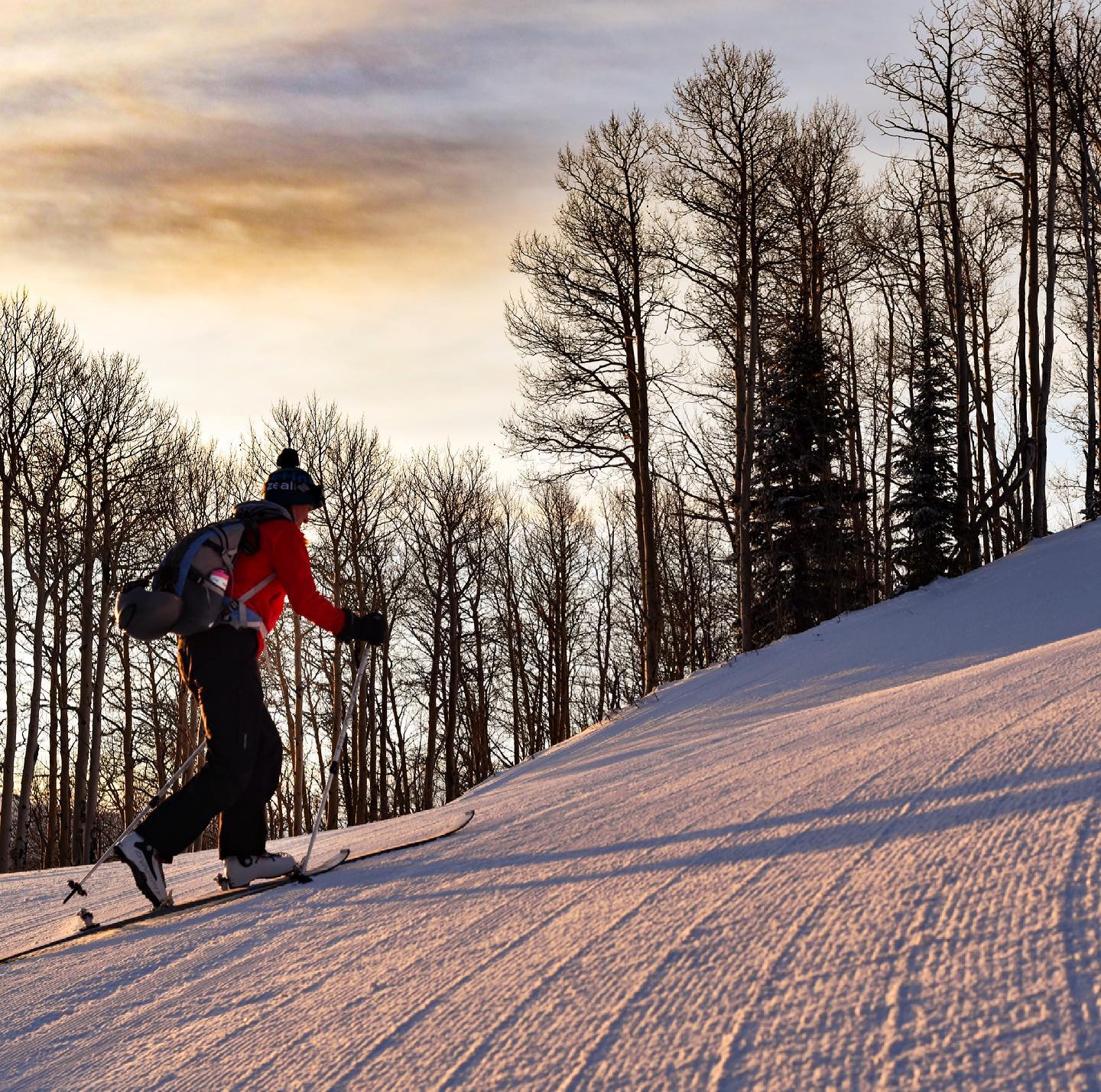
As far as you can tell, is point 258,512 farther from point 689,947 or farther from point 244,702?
point 689,947

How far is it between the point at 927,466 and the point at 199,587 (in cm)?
2384

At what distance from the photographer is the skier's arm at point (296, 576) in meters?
4.38

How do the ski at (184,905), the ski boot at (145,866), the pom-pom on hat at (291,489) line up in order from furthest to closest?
the pom-pom on hat at (291,489), the ski boot at (145,866), the ski at (184,905)

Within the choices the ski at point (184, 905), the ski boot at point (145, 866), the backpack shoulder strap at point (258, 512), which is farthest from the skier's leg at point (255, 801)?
the backpack shoulder strap at point (258, 512)

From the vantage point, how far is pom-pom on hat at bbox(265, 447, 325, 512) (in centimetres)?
453

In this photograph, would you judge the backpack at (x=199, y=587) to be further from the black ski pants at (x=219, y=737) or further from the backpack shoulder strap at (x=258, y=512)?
the black ski pants at (x=219, y=737)

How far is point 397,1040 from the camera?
7.25 ft

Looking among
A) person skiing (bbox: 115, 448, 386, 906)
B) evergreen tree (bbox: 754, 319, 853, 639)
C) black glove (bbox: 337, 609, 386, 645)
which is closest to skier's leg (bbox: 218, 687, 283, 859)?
person skiing (bbox: 115, 448, 386, 906)

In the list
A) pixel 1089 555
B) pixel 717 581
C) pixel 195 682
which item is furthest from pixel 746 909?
pixel 717 581

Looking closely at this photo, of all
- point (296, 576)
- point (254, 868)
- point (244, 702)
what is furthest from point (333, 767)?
point (296, 576)

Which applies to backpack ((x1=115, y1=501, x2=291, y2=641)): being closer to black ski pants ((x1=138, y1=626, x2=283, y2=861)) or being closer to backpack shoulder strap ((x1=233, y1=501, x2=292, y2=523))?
backpack shoulder strap ((x1=233, y1=501, x2=292, y2=523))

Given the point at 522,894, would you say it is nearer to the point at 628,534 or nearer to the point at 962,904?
the point at 962,904

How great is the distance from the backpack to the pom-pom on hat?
0.09m

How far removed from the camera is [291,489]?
14.9ft
